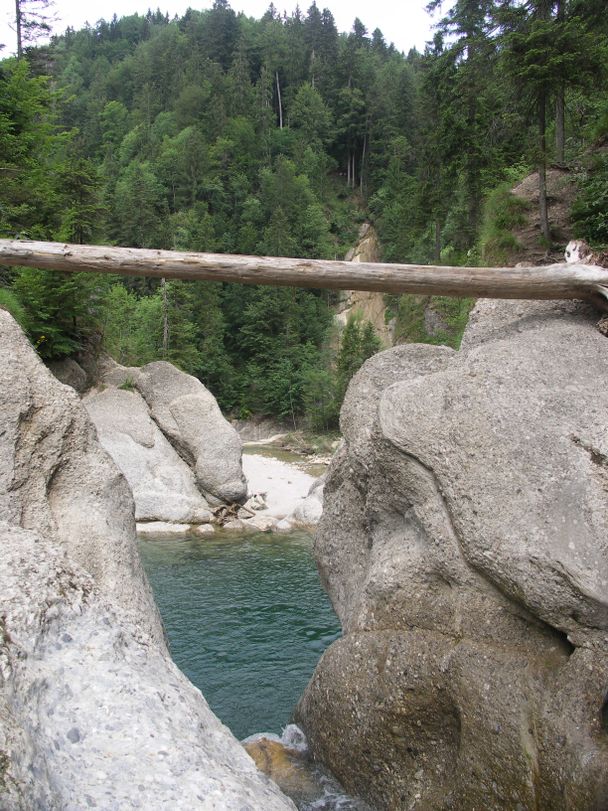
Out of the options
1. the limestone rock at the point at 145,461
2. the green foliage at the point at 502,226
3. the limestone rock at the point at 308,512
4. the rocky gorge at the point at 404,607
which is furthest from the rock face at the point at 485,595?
the limestone rock at the point at 145,461

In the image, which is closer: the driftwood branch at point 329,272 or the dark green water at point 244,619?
the driftwood branch at point 329,272

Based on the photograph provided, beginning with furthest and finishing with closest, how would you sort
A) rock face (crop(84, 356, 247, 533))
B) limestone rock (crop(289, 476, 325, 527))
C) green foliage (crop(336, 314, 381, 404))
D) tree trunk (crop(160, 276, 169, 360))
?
green foliage (crop(336, 314, 381, 404)), tree trunk (crop(160, 276, 169, 360)), limestone rock (crop(289, 476, 325, 527)), rock face (crop(84, 356, 247, 533))

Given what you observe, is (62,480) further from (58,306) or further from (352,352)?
(352,352)

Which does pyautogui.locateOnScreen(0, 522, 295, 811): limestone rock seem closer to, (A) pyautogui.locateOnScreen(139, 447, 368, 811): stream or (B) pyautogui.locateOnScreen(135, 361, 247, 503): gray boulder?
(A) pyautogui.locateOnScreen(139, 447, 368, 811): stream

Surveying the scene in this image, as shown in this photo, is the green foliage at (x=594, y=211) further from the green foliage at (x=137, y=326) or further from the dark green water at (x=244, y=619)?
the green foliage at (x=137, y=326)

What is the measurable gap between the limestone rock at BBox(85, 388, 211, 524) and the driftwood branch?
12.6m

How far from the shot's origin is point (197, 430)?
21750 millimetres

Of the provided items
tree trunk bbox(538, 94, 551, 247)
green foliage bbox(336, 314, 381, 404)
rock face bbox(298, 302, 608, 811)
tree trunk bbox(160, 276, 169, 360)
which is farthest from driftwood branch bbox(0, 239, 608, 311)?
green foliage bbox(336, 314, 381, 404)

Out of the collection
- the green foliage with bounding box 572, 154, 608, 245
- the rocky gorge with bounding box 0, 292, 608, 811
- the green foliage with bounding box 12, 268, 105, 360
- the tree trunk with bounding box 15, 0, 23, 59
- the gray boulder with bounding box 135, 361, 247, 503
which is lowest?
the gray boulder with bounding box 135, 361, 247, 503

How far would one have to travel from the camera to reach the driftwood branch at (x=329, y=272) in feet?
22.2

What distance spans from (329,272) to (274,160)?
2845 inches

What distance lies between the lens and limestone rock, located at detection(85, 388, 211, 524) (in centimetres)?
1941

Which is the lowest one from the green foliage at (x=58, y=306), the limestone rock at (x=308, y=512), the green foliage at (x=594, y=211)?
the limestone rock at (x=308, y=512)

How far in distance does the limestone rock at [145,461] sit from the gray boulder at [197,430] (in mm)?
396
